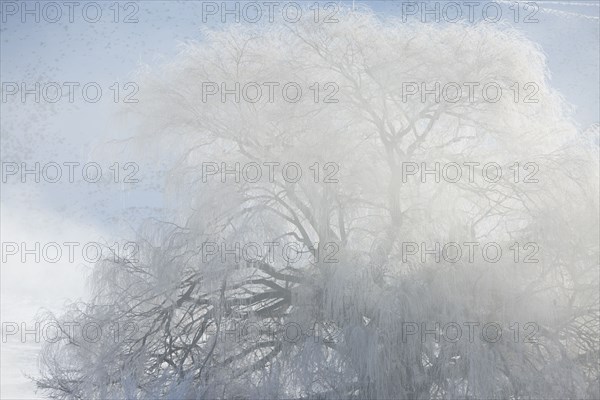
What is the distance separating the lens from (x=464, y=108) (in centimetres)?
940

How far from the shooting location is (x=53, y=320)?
29.6ft

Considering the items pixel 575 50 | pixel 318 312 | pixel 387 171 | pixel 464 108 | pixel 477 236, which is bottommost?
pixel 318 312

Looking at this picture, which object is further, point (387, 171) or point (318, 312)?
point (387, 171)

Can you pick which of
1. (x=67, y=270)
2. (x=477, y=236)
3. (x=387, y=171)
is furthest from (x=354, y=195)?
(x=67, y=270)

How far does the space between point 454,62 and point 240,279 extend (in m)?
3.21

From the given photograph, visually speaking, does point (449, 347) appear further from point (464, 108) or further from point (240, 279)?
point (464, 108)

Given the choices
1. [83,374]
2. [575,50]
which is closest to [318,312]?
[83,374]

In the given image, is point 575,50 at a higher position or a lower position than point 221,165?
higher

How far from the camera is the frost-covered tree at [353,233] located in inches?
305

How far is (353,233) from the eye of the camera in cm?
859

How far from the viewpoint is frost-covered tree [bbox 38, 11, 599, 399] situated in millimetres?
7746

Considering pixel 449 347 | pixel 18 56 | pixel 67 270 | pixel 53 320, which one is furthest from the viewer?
pixel 18 56

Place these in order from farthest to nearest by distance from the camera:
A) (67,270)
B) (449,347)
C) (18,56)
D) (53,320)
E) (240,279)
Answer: (18,56)
(67,270)
(53,320)
(240,279)
(449,347)

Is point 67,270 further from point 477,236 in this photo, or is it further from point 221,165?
point 477,236
